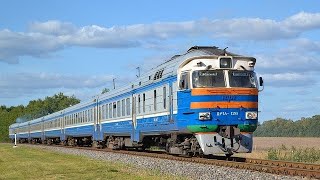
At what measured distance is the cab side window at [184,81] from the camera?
2095 cm

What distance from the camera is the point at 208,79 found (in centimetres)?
2084

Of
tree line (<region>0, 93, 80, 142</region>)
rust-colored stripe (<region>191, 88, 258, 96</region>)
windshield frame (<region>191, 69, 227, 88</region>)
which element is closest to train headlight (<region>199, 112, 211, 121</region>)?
rust-colored stripe (<region>191, 88, 258, 96</region>)

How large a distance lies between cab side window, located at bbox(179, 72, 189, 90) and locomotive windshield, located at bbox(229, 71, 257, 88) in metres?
1.67

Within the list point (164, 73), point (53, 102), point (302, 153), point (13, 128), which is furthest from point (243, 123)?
point (53, 102)

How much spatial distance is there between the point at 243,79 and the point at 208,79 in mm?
1471

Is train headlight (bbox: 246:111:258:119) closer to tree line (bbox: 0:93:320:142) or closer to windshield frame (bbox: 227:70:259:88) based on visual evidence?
windshield frame (bbox: 227:70:259:88)

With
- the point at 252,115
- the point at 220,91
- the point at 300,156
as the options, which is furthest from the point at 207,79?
the point at 300,156

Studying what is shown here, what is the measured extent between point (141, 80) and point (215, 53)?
24.8 feet

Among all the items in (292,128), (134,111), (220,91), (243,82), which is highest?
(243,82)

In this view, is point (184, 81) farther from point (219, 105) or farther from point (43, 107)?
point (43, 107)

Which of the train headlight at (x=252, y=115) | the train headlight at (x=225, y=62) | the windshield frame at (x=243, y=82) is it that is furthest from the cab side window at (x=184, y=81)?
the train headlight at (x=252, y=115)

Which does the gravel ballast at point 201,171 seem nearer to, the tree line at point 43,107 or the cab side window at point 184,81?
the cab side window at point 184,81

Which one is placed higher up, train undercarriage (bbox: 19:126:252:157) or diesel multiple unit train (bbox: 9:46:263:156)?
diesel multiple unit train (bbox: 9:46:263:156)

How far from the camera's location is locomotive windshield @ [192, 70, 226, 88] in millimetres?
20719
